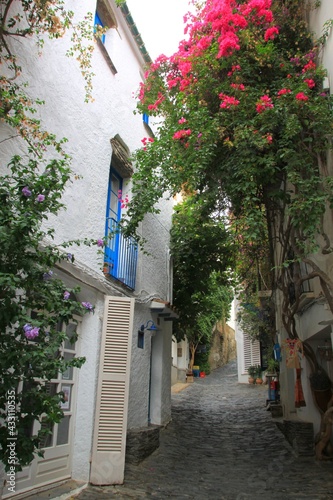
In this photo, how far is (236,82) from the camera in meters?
7.11

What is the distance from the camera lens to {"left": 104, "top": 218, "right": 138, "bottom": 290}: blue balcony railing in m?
7.36

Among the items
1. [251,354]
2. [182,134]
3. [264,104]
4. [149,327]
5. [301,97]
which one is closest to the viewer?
[301,97]

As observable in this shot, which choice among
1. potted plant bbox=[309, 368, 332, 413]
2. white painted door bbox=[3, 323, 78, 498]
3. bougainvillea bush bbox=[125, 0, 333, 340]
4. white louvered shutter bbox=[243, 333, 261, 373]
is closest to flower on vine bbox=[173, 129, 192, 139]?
bougainvillea bush bbox=[125, 0, 333, 340]

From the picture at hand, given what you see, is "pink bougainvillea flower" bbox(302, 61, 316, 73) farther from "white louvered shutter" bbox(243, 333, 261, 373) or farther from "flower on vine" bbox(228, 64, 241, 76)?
"white louvered shutter" bbox(243, 333, 261, 373)

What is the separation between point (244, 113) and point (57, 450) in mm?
5875

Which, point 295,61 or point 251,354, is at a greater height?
point 295,61

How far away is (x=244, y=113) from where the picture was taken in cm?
683

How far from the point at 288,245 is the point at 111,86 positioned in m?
4.96

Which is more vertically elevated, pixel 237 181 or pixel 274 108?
pixel 274 108

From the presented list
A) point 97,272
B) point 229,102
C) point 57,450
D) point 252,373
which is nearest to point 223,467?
point 57,450

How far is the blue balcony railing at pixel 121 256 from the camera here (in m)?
7.36

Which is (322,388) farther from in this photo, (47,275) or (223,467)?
(47,275)

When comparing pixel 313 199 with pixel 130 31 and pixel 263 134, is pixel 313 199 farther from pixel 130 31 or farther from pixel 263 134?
pixel 130 31

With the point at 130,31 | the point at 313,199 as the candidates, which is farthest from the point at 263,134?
the point at 130,31
